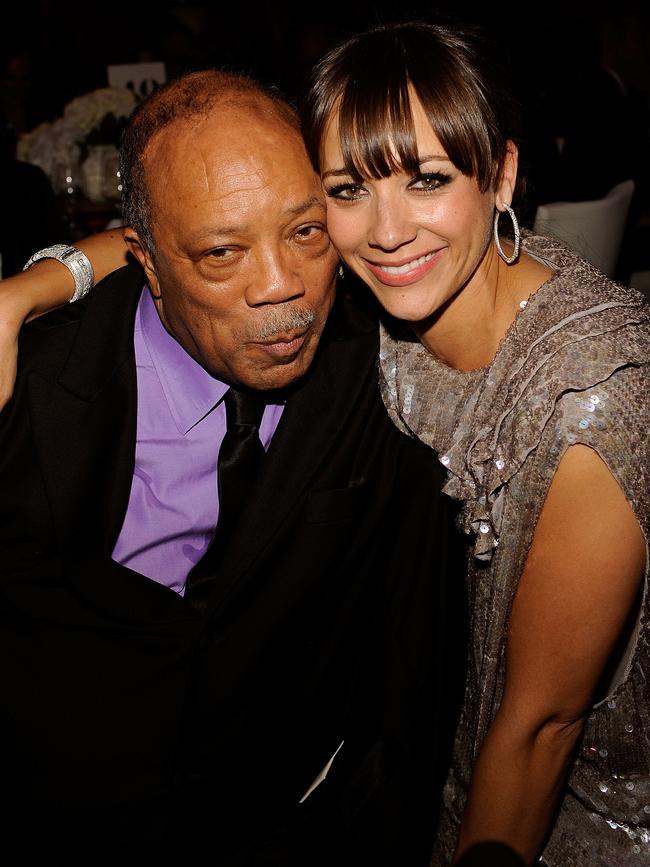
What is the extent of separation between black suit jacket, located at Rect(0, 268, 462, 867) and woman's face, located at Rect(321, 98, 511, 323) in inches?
8.8

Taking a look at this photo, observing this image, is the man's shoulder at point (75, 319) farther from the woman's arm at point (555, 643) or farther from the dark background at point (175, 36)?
the dark background at point (175, 36)

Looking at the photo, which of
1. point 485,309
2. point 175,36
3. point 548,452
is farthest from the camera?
point 175,36

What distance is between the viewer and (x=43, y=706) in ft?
5.30

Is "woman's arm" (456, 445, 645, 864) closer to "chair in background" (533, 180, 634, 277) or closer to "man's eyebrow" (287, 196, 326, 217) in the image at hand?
"man's eyebrow" (287, 196, 326, 217)

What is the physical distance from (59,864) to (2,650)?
498 millimetres

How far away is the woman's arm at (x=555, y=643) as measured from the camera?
1.23 m

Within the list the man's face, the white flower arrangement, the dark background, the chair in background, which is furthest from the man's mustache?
the dark background

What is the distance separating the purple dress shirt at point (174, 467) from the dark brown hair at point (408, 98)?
0.53 m

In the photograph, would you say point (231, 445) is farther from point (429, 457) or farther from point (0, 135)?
point (0, 135)

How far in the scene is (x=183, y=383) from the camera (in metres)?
1.61

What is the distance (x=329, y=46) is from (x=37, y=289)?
73cm

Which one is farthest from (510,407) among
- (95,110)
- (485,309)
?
(95,110)

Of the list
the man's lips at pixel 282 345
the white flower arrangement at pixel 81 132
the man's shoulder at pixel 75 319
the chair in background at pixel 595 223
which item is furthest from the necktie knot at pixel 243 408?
the white flower arrangement at pixel 81 132

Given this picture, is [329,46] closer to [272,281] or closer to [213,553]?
[272,281]
